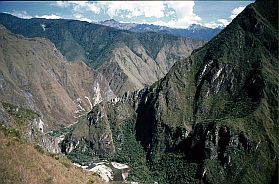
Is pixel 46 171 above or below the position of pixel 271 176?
above

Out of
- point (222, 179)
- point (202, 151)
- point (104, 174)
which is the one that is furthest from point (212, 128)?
point (104, 174)

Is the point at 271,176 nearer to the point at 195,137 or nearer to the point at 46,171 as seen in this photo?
the point at 195,137

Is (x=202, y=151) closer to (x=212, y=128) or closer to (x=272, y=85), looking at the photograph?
(x=212, y=128)

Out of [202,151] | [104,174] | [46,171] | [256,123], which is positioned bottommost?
[104,174]

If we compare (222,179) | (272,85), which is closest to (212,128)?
(222,179)

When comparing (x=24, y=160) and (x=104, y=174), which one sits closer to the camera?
(x=24, y=160)

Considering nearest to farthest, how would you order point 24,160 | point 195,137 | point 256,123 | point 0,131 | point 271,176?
point 24,160, point 0,131, point 271,176, point 256,123, point 195,137

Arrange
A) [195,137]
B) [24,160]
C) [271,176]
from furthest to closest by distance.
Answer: [195,137], [271,176], [24,160]

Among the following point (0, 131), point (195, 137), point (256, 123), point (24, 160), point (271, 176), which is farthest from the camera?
point (195, 137)

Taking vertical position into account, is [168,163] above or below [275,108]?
below
